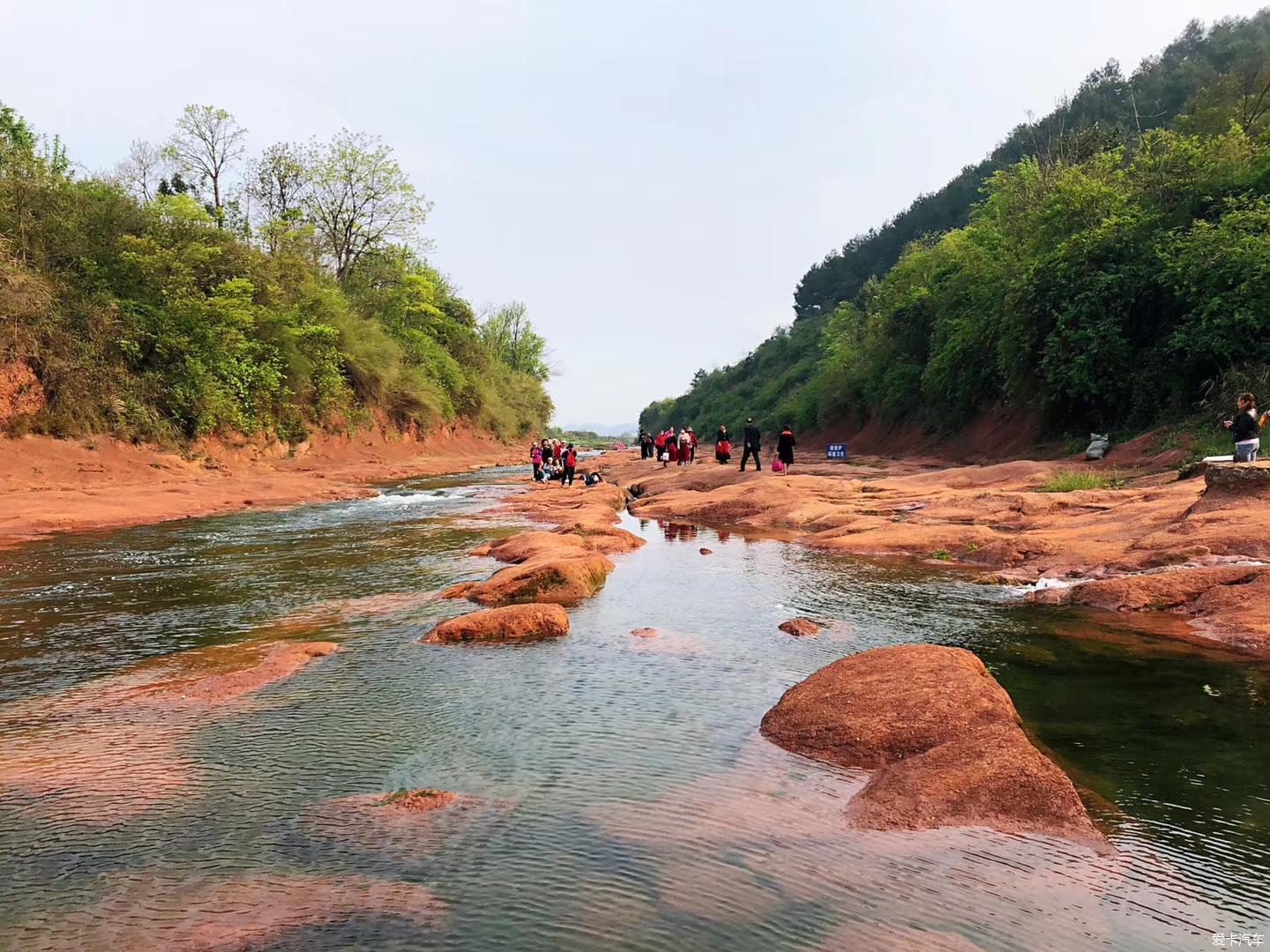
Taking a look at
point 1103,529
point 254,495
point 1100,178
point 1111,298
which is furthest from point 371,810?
point 1100,178

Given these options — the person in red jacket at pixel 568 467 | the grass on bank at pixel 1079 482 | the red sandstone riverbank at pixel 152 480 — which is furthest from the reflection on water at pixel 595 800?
the person in red jacket at pixel 568 467

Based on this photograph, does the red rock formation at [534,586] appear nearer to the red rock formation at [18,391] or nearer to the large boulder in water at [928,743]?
the large boulder in water at [928,743]

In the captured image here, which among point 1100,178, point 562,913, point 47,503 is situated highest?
point 1100,178

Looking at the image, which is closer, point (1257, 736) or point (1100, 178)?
point (1257, 736)

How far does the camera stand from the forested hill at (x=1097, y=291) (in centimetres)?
1881

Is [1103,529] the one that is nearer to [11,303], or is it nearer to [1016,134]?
[11,303]

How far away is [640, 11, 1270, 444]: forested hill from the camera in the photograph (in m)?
18.8

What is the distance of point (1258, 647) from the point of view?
645cm

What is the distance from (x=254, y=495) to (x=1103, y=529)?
19159 millimetres

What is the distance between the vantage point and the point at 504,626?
24.6 feet

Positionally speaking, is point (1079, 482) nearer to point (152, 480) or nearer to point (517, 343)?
point (152, 480)

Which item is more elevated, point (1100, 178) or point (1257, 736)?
point (1100, 178)

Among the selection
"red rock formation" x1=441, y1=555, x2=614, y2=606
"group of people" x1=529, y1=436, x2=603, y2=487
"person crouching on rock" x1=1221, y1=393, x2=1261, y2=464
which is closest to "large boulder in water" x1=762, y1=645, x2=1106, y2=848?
"red rock formation" x1=441, y1=555, x2=614, y2=606

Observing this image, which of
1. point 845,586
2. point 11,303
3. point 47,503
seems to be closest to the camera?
point 845,586
